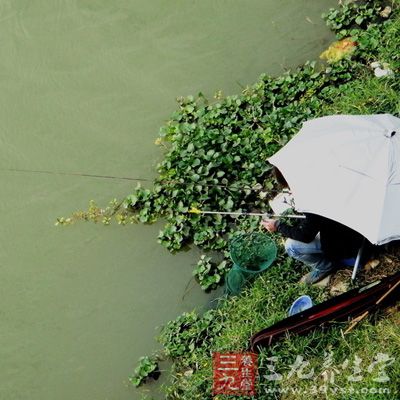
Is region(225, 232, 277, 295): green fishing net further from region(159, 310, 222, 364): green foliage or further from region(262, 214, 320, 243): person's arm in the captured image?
region(262, 214, 320, 243): person's arm

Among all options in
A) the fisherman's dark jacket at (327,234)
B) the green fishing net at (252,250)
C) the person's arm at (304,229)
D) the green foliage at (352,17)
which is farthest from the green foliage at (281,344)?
the green foliage at (352,17)

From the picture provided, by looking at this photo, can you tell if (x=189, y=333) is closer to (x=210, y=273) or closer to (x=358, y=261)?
(x=210, y=273)

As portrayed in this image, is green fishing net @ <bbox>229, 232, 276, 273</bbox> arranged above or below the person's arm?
above

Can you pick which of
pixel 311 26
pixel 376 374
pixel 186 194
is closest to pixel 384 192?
pixel 376 374

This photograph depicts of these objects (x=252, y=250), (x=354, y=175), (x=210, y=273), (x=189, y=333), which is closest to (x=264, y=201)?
(x=252, y=250)

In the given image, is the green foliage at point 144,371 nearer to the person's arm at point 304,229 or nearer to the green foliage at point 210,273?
the green foliage at point 210,273

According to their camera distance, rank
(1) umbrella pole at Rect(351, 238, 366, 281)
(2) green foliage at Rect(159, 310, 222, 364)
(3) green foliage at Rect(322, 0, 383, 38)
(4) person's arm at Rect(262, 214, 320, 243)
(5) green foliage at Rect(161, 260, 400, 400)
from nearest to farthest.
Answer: (4) person's arm at Rect(262, 214, 320, 243) < (5) green foliage at Rect(161, 260, 400, 400) < (1) umbrella pole at Rect(351, 238, 366, 281) < (2) green foliage at Rect(159, 310, 222, 364) < (3) green foliage at Rect(322, 0, 383, 38)

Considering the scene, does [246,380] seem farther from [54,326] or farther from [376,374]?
[54,326]

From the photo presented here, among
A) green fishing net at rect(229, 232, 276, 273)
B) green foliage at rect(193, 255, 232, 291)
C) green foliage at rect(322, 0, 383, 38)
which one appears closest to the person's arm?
green fishing net at rect(229, 232, 276, 273)
